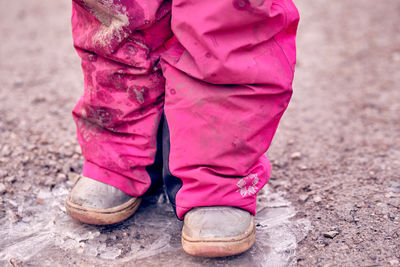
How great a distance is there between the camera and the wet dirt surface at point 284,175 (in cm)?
127

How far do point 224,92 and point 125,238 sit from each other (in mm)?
593

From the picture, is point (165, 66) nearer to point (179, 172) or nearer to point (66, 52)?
point (179, 172)

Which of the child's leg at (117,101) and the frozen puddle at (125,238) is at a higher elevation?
the child's leg at (117,101)

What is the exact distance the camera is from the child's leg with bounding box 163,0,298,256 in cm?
108

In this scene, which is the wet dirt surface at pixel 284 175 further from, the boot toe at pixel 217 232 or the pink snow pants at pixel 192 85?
the pink snow pants at pixel 192 85

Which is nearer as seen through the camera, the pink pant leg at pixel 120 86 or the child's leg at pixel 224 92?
the child's leg at pixel 224 92

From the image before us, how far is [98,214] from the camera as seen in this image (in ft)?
4.35

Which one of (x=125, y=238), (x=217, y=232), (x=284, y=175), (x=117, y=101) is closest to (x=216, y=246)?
(x=217, y=232)

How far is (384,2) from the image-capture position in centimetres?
399

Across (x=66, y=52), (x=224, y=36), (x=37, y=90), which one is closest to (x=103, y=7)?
(x=224, y=36)

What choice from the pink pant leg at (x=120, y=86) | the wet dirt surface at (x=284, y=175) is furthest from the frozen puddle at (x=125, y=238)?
the pink pant leg at (x=120, y=86)

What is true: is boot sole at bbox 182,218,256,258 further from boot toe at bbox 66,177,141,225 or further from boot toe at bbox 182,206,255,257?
boot toe at bbox 66,177,141,225

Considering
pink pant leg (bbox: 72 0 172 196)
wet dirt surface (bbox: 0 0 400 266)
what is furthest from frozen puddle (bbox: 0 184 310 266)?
pink pant leg (bbox: 72 0 172 196)

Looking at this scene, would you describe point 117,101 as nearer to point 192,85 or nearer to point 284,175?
point 192,85
